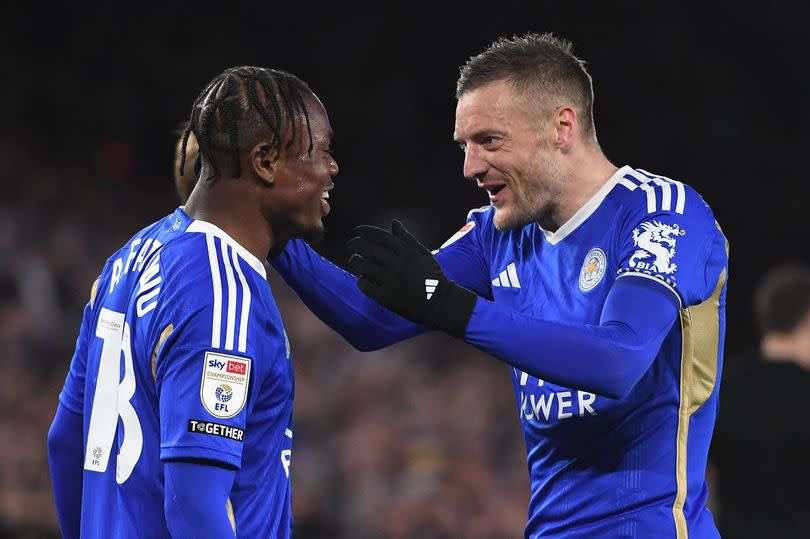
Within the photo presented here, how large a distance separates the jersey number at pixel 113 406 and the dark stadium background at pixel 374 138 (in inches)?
191

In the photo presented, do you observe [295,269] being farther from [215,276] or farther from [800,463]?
[800,463]

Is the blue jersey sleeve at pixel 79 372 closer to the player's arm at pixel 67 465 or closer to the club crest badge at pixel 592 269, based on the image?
the player's arm at pixel 67 465

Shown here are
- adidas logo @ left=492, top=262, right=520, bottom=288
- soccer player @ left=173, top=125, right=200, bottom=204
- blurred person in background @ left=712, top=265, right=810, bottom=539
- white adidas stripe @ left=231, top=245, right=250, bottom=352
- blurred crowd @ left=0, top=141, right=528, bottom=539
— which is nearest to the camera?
white adidas stripe @ left=231, top=245, right=250, bottom=352

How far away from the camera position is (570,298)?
2.96m

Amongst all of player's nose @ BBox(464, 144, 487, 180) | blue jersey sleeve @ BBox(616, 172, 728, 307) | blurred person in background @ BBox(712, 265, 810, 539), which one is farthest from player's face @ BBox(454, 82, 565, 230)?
blurred person in background @ BBox(712, 265, 810, 539)

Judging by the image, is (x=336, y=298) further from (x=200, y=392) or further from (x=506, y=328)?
(x=200, y=392)

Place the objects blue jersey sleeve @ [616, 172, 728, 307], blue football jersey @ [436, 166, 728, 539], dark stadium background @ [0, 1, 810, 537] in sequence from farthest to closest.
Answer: dark stadium background @ [0, 1, 810, 537]
blue football jersey @ [436, 166, 728, 539]
blue jersey sleeve @ [616, 172, 728, 307]

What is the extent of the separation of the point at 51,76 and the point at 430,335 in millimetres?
4296

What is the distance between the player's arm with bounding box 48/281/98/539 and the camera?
102 inches

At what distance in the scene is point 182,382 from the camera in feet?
7.05

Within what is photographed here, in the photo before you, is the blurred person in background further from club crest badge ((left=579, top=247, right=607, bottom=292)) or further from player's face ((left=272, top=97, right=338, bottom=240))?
player's face ((left=272, top=97, right=338, bottom=240))

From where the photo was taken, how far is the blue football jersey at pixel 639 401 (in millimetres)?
2771

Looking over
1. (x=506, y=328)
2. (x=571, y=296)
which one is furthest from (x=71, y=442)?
(x=571, y=296)

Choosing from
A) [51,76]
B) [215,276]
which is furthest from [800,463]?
[51,76]
